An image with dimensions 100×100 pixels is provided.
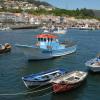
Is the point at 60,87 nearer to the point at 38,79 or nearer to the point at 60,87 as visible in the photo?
the point at 60,87

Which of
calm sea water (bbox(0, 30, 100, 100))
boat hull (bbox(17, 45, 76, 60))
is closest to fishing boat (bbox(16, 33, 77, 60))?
boat hull (bbox(17, 45, 76, 60))

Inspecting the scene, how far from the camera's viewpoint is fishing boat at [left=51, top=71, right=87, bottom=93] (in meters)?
31.5

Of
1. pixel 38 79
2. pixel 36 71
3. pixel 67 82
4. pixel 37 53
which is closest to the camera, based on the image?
pixel 67 82

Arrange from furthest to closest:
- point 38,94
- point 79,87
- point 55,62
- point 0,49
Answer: point 0,49, point 55,62, point 79,87, point 38,94

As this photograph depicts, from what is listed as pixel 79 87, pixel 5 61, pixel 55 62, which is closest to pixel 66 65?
pixel 55 62

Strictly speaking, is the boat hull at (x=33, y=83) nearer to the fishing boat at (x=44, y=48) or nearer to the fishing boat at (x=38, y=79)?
the fishing boat at (x=38, y=79)

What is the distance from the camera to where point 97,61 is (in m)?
40.9

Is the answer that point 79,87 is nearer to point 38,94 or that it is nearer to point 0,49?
point 38,94

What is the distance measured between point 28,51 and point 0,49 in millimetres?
11030

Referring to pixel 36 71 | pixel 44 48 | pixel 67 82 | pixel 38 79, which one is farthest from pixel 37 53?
pixel 67 82

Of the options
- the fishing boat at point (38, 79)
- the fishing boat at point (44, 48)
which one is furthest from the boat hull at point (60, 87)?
the fishing boat at point (44, 48)

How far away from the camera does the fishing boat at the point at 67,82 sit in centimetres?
3148

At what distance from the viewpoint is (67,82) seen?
105 ft

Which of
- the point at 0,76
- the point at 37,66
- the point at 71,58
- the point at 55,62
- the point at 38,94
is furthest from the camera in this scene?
the point at 71,58
